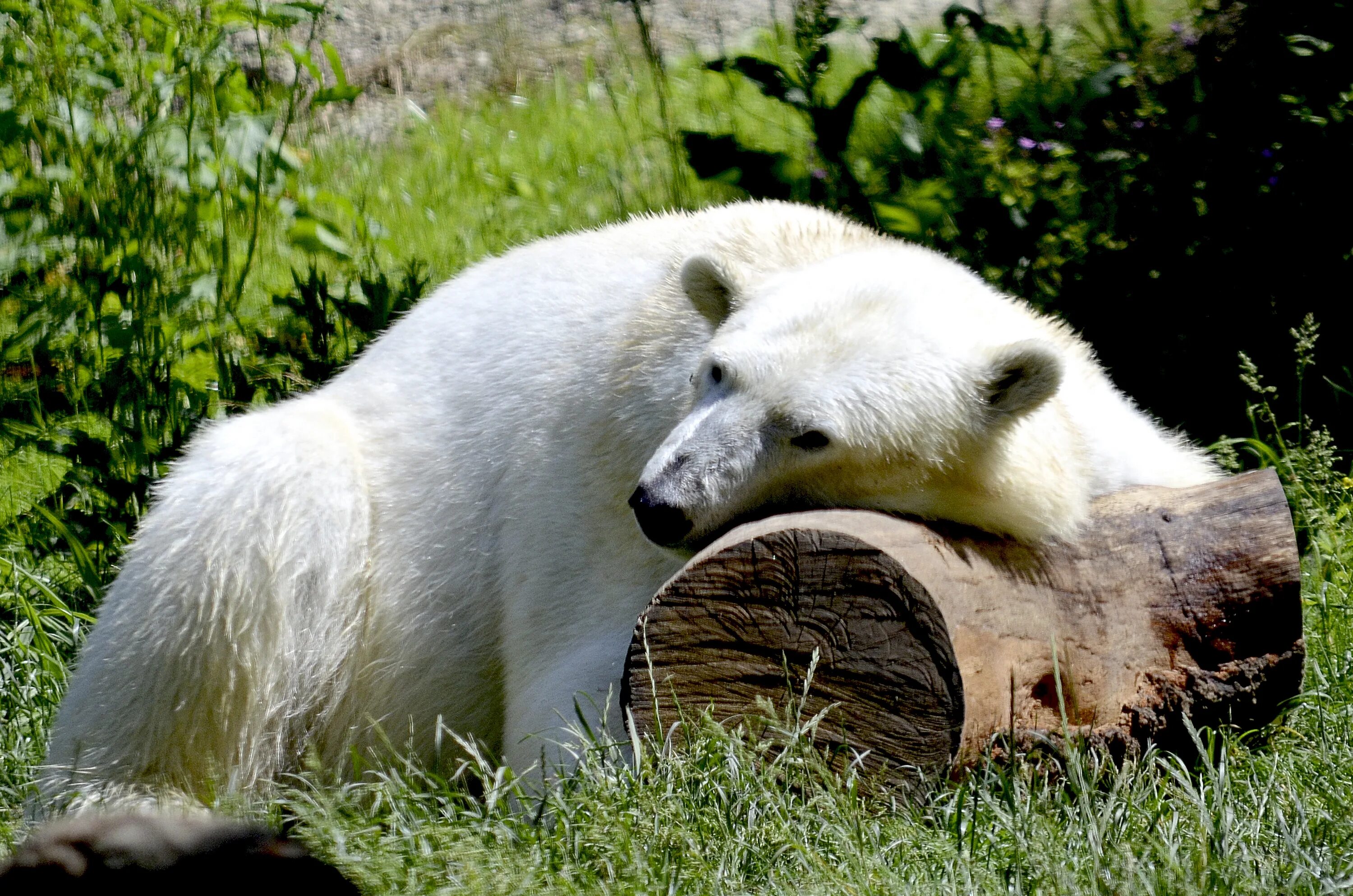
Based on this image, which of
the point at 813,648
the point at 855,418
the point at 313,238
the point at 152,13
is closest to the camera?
the point at 813,648

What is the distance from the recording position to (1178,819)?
2346 millimetres

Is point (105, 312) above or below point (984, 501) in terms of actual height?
above

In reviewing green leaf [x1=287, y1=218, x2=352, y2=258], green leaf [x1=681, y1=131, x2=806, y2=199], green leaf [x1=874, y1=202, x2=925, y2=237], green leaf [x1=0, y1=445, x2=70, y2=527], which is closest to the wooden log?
green leaf [x1=874, y1=202, x2=925, y2=237]

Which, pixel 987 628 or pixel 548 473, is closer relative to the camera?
pixel 987 628

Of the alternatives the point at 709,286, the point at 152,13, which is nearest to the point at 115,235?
the point at 152,13

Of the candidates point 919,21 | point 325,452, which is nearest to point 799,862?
point 325,452

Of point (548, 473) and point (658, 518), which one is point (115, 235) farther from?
point (658, 518)

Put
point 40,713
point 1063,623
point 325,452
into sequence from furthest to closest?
point 40,713
point 325,452
point 1063,623

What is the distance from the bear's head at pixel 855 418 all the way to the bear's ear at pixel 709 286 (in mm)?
156

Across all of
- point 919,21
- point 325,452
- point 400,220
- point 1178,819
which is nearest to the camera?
point 1178,819

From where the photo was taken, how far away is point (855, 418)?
99.1 inches

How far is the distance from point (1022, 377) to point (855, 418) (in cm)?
35

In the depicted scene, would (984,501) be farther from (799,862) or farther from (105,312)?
(105,312)

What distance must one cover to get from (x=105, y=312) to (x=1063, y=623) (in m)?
3.40
